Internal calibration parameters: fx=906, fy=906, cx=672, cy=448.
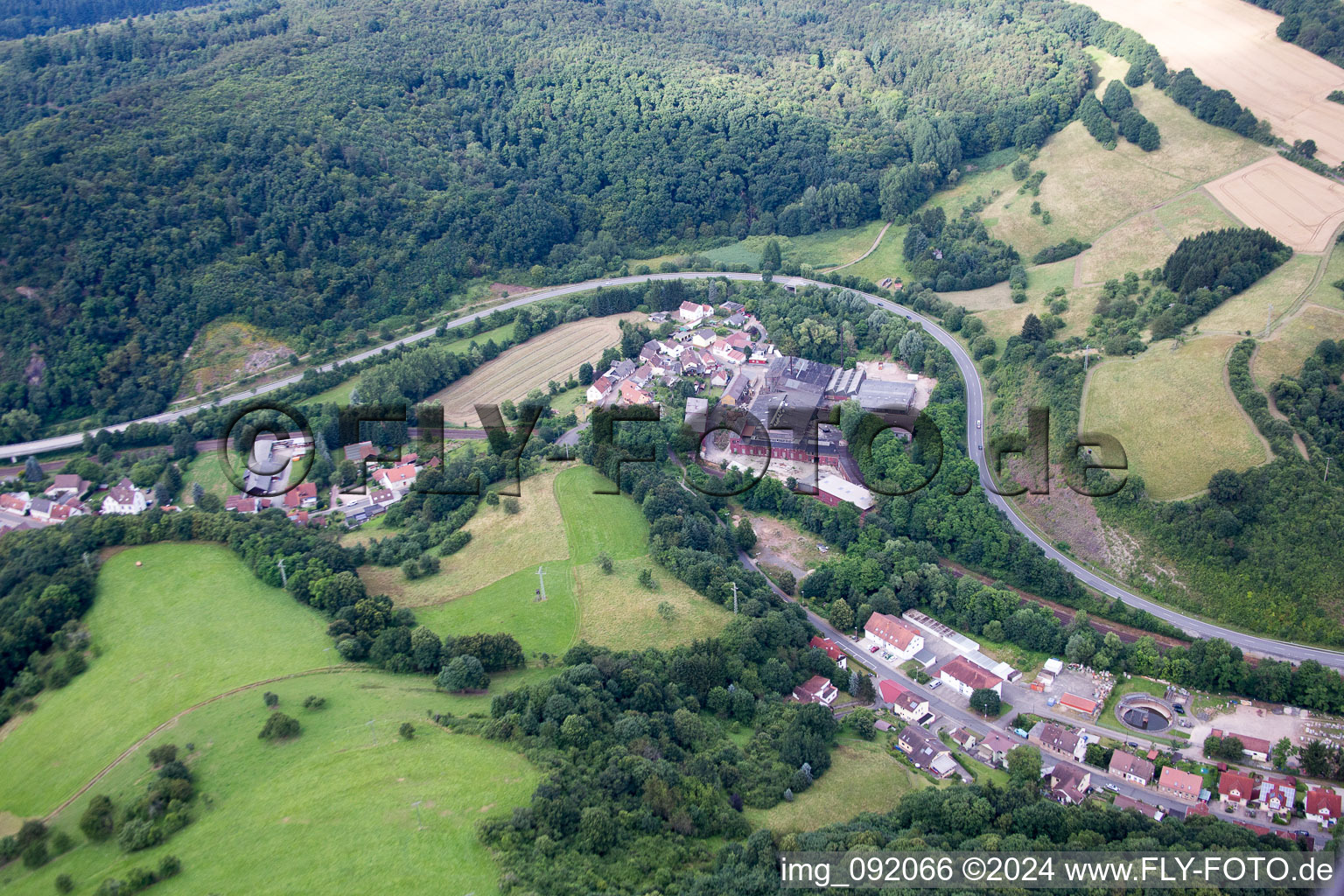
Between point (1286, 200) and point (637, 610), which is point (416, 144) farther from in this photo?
point (1286, 200)

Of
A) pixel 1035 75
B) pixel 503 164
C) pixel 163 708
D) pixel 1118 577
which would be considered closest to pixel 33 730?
pixel 163 708

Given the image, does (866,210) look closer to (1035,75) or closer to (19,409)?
(1035,75)

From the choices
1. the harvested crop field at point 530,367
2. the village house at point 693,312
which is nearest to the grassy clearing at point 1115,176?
the village house at point 693,312

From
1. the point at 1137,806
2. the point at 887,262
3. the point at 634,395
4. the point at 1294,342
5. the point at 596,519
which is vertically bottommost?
the point at 1137,806

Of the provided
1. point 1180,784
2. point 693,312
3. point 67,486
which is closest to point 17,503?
point 67,486

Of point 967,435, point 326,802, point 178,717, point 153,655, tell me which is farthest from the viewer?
point 967,435

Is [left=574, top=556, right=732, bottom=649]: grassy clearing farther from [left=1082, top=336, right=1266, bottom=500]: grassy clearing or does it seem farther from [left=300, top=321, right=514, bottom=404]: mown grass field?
[left=300, top=321, right=514, bottom=404]: mown grass field

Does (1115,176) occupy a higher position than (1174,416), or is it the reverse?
(1115,176)

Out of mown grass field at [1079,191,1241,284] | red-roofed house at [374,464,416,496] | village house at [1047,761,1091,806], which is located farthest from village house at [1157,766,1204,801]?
mown grass field at [1079,191,1241,284]
